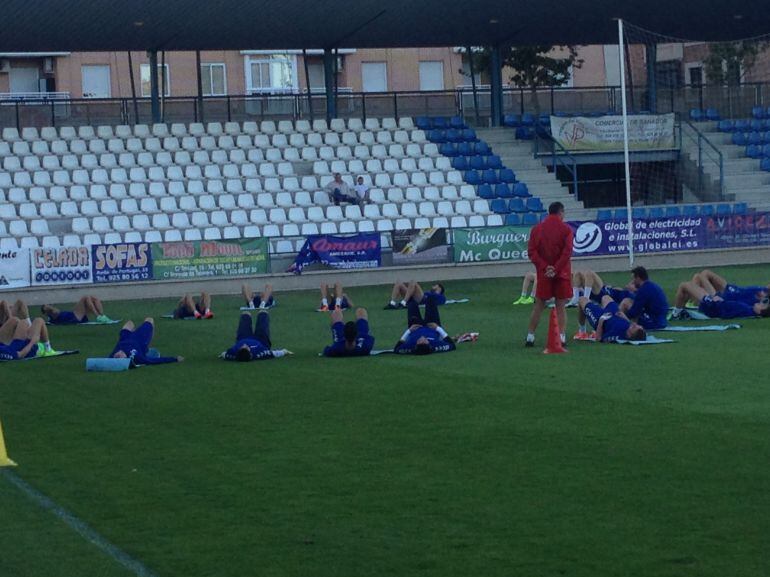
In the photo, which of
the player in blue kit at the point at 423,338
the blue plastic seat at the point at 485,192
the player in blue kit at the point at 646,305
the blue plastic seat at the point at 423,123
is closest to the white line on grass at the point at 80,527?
the player in blue kit at the point at 423,338

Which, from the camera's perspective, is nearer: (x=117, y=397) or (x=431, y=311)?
(x=117, y=397)

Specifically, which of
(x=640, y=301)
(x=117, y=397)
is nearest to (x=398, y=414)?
(x=117, y=397)

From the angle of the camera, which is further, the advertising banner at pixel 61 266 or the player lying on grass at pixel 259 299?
the advertising banner at pixel 61 266

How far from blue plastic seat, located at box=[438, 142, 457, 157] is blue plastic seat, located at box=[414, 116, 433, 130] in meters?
1.52

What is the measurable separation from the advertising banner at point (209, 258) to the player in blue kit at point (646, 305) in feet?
54.3

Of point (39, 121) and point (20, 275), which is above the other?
point (39, 121)

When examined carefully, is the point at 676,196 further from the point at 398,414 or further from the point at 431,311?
the point at 398,414

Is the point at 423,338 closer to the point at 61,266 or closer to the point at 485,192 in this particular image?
the point at 61,266

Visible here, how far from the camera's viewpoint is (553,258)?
61.4 ft

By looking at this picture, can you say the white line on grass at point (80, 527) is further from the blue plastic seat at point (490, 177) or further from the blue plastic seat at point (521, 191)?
the blue plastic seat at point (490, 177)

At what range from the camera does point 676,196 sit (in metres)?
47.1

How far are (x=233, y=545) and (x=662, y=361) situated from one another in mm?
9482

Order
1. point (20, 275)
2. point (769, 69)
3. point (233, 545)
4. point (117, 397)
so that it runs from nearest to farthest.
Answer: point (233, 545), point (117, 397), point (20, 275), point (769, 69)

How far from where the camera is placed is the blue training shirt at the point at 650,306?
1997 cm
